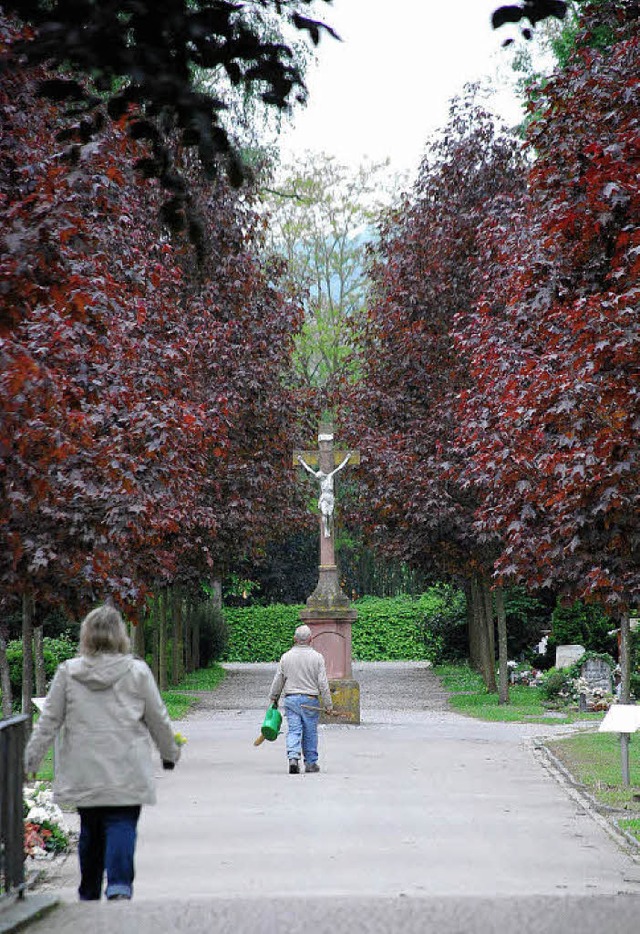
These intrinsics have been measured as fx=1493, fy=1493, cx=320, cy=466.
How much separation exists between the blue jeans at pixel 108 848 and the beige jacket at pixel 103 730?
0.32 feet

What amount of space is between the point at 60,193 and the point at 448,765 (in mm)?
8669

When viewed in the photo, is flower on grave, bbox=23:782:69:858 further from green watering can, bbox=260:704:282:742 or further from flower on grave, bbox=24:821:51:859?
green watering can, bbox=260:704:282:742

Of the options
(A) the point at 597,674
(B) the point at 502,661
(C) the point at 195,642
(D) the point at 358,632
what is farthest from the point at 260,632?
(A) the point at 597,674

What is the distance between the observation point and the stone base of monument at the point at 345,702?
886 inches

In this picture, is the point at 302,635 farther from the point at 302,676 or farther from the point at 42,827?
the point at 42,827

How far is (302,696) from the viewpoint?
642 inches

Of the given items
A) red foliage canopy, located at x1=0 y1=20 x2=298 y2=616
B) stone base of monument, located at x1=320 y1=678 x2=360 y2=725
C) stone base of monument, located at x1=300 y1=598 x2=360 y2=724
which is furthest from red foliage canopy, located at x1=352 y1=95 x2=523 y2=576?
stone base of monument, located at x1=320 y1=678 x2=360 y2=725

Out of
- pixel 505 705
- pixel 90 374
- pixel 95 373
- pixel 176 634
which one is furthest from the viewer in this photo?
pixel 176 634

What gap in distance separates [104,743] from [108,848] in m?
0.47

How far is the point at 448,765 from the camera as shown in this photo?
53.6 ft

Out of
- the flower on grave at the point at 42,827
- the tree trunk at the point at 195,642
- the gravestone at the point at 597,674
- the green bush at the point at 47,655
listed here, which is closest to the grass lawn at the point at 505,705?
the gravestone at the point at 597,674

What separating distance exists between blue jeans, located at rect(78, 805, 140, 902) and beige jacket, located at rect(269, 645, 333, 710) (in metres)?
9.46

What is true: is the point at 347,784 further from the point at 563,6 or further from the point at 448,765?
the point at 563,6

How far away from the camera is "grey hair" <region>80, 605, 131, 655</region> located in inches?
270
